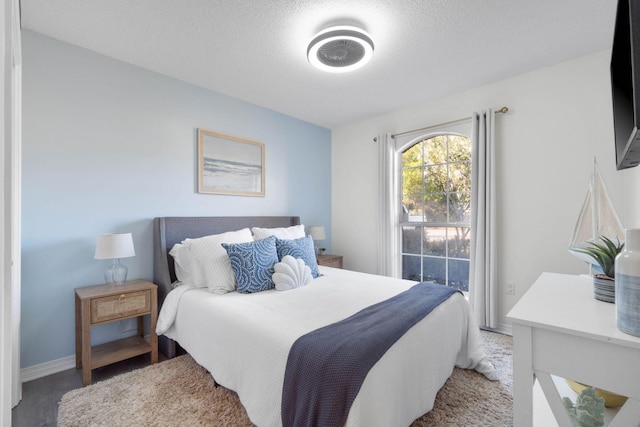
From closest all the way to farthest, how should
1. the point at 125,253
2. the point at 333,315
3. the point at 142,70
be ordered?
1. the point at 333,315
2. the point at 125,253
3. the point at 142,70

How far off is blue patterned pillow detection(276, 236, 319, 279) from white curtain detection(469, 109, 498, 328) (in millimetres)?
1628

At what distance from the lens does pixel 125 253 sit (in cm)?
226

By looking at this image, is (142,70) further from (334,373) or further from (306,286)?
(334,373)

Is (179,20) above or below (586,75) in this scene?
above

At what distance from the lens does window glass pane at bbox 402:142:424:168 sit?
367cm

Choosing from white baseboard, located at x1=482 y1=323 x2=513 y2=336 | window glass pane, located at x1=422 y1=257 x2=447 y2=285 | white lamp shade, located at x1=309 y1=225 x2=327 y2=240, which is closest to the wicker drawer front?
white lamp shade, located at x1=309 y1=225 x2=327 y2=240

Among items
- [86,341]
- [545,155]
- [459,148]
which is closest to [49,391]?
[86,341]

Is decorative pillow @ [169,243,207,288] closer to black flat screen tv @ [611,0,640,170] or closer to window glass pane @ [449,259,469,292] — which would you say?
black flat screen tv @ [611,0,640,170]

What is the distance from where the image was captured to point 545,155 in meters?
2.70

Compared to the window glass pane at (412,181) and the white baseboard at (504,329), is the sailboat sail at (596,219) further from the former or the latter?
the window glass pane at (412,181)

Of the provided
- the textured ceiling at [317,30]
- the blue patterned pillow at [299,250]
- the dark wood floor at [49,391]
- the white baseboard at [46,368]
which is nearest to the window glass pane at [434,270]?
the blue patterned pillow at [299,250]

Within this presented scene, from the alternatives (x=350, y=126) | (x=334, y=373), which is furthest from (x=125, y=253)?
(x=350, y=126)

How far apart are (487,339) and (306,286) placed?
1788 mm

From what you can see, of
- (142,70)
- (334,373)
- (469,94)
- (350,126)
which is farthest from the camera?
(350,126)
